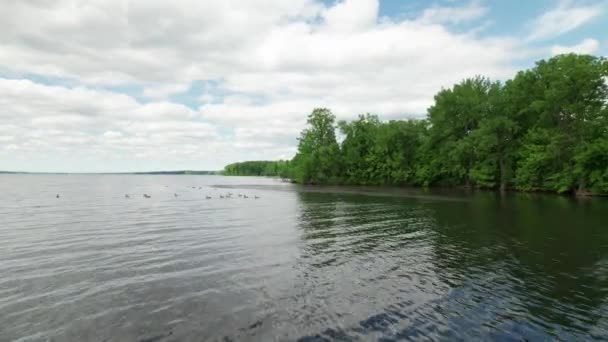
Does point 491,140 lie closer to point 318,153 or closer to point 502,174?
point 502,174

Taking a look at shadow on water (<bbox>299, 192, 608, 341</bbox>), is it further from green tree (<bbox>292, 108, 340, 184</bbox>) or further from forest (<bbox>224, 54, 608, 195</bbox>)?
green tree (<bbox>292, 108, 340, 184</bbox>)

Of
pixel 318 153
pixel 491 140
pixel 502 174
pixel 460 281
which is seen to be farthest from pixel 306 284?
pixel 318 153

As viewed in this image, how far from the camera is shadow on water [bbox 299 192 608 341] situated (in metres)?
7.52

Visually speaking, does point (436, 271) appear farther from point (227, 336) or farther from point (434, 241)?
point (227, 336)

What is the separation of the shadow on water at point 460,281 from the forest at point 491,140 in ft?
107

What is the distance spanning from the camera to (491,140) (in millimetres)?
55250

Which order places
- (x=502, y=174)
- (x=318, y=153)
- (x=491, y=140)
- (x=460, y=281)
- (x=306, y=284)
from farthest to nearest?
(x=318, y=153) → (x=502, y=174) → (x=491, y=140) → (x=460, y=281) → (x=306, y=284)

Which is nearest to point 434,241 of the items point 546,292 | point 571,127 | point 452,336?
point 546,292

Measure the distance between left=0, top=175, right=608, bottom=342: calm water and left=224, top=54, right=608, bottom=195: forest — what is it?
3320cm

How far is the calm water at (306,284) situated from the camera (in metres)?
7.52

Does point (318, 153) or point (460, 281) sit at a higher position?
point (318, 153)

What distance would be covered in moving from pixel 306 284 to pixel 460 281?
5.10m

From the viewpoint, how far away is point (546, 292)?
9.59 meters

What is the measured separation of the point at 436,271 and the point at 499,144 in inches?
2189
